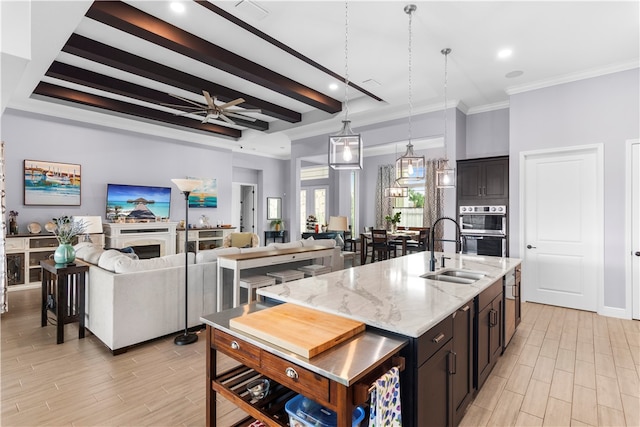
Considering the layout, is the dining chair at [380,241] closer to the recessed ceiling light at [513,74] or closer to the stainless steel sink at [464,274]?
the recessed ceiling light at [513,74]

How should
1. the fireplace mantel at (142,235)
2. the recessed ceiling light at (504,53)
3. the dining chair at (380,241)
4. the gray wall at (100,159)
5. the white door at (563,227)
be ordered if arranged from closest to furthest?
the recessed ceiling light at (504,53) < the white door at (563,227) < the gray wall at (100,159) < the fireplace mantel at (142,235) < the dining chair at (380,241)

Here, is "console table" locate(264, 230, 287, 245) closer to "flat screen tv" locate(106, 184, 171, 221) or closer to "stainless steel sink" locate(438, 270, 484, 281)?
"flat screen tv" locate(106, 184, 171, 221)

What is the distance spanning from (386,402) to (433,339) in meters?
0.44

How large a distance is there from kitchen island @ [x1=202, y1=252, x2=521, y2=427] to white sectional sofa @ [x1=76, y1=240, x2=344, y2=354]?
179cm

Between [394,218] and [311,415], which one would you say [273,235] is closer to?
[394,218]

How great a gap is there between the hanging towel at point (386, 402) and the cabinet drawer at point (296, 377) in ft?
0.59

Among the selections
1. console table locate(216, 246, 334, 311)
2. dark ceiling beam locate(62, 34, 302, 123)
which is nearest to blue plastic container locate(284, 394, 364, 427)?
console table locate(216, 246, 334, 311)

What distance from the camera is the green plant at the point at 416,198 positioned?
892cm

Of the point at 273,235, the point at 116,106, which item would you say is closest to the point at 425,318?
the point at 116,106

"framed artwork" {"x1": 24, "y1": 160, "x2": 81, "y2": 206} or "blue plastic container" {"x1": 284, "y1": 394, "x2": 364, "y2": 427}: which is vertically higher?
"framed artwork" {"x1": 24, "y1": 160, "x2": 81, "y2": 206}

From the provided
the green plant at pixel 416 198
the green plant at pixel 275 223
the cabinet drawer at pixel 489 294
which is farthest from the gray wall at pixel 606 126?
the green plant at pixel 275 223

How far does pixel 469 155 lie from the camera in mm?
5797

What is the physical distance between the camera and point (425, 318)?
153 centimetres

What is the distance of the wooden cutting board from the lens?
1.29 meters
